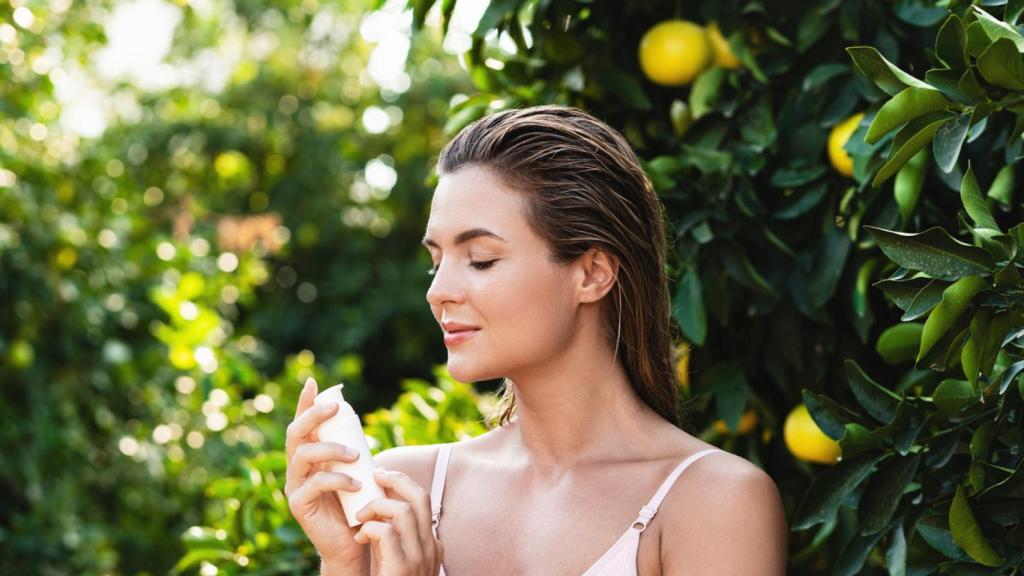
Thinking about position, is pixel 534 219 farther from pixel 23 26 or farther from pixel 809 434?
pixel 23 26

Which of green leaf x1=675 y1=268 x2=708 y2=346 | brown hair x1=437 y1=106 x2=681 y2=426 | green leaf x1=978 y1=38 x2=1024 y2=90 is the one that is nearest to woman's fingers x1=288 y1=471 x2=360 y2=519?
brown hair x1=437 y1=106 x2=681 y2=426

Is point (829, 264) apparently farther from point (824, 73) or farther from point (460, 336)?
point (460, 336)

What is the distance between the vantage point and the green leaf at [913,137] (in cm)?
156

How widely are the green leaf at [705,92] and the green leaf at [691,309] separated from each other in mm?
315

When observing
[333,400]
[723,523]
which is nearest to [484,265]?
[333,400]

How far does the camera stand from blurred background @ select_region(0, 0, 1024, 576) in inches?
66.5

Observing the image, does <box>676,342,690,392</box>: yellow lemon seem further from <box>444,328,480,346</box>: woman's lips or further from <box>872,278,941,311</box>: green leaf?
<box>872,278,941,311</box>: green leaf

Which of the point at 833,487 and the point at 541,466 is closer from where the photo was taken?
the point at 833,487

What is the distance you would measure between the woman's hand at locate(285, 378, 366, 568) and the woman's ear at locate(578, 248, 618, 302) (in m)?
0.46

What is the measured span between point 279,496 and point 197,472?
5.64 feet

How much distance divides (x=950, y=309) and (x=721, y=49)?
1010 millimetres

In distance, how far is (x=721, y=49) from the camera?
237 cm

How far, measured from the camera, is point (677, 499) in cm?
187

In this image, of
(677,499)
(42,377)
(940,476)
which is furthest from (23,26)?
(940,476)
